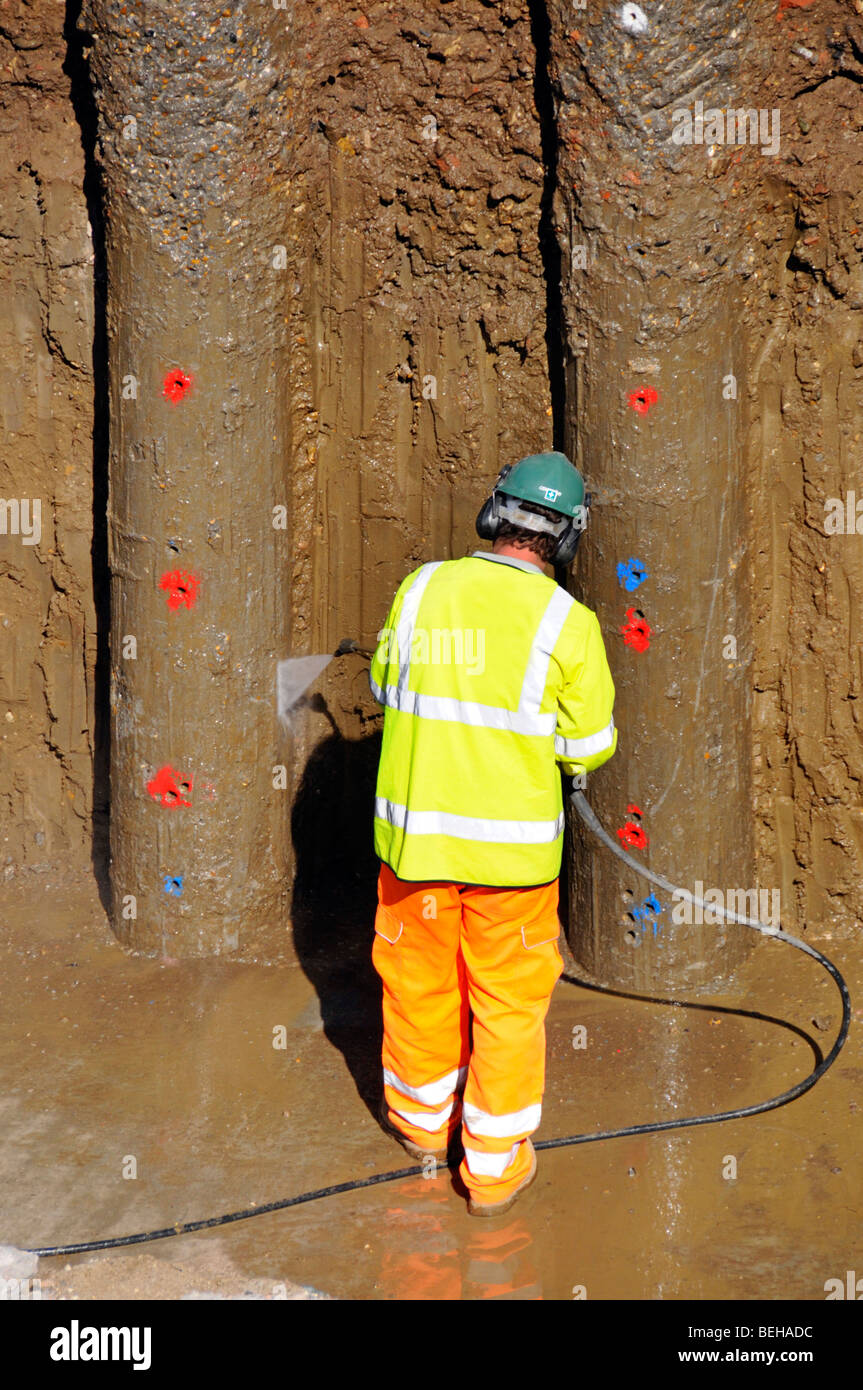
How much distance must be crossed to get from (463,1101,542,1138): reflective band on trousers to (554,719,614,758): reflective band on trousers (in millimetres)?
945

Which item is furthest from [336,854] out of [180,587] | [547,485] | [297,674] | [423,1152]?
[547,485]

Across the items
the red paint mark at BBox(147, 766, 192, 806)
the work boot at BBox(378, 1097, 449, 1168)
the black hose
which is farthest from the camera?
the red paint mark at BBox(147, 766, 192, 806)

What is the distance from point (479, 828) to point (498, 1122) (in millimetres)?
772

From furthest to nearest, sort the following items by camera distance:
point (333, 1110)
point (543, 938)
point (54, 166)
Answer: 1. point (54, 166)
2. point (333, 1110)
3. point (543, 938)

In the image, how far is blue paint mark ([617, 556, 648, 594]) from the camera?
177 inches

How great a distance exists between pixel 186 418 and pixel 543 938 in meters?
2.19

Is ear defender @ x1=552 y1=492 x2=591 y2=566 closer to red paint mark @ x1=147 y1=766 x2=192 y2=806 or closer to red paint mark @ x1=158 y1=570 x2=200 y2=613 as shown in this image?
red paint mark @ x1=158 y1=570 x2=200 y2=613

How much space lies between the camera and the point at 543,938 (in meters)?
3.72

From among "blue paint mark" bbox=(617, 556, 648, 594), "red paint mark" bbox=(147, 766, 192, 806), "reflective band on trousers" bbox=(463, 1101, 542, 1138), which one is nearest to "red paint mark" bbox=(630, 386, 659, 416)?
"blue paint mark" bbox=(617, 556, 648, 594)

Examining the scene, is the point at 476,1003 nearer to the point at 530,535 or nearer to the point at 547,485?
the point at 530,535

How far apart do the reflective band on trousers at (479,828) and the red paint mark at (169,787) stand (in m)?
1.48

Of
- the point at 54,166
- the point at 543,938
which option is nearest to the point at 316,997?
the point at 543,938

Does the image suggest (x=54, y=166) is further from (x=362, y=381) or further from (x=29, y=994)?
(x=29, y=994)

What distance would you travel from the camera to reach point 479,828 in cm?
363
